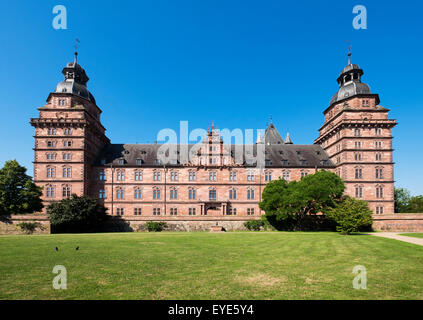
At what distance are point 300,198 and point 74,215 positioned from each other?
33250 millimetres

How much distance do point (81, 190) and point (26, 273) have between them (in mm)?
36492

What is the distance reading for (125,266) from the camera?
45.2 ft

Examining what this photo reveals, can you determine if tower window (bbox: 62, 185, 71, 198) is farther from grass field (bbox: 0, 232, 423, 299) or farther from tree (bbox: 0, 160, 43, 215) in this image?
grass field (bbox: 0, 232, 423, 299)

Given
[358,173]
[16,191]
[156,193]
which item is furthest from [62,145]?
[358,173]

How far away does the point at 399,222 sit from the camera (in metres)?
41.8

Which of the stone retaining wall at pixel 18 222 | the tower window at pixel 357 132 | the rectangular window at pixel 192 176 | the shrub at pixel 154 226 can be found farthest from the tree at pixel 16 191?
the tower window at pixel 357 132

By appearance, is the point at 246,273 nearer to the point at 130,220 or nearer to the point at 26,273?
the point at 26,273

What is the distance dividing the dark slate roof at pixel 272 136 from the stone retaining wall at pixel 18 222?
184 ft

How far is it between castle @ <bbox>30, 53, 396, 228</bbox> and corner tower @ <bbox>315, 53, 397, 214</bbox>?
0.17 meters

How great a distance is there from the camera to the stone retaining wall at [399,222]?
4147cm

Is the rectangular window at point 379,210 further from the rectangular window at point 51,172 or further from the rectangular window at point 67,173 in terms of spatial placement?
the rectangular window at point 51,172

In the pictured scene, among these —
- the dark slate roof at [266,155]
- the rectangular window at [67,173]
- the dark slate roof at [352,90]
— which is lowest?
the rectangular window at [67,173]

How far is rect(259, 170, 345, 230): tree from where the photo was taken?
40.0 m
